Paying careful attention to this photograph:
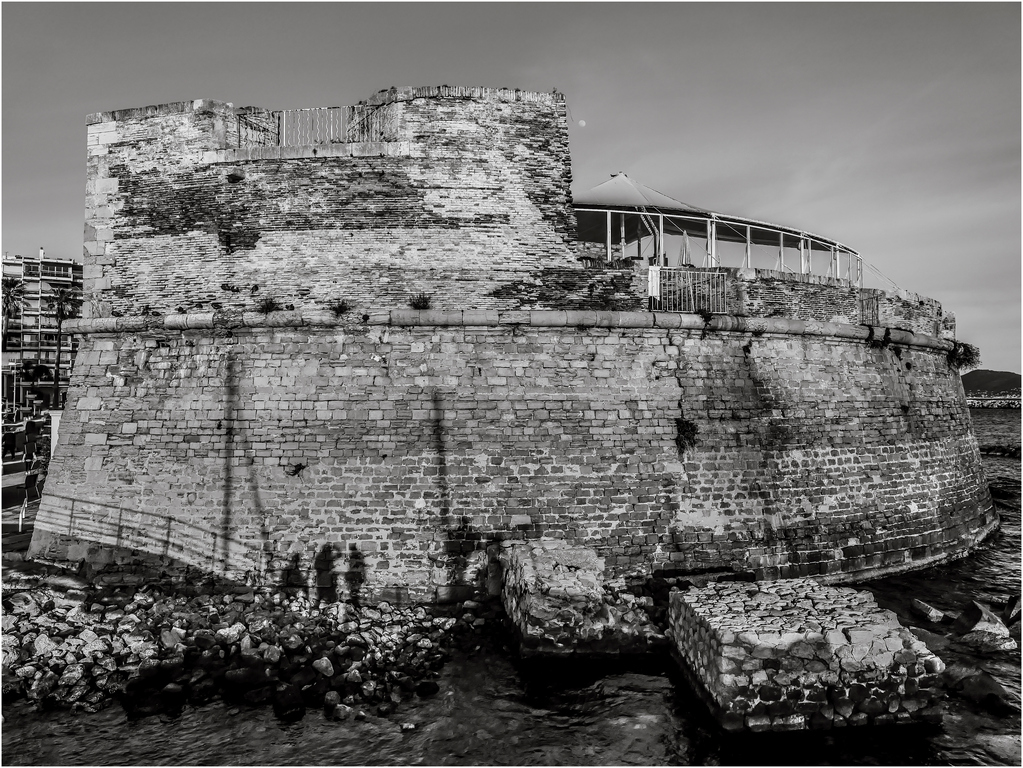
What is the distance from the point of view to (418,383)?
27.5ft

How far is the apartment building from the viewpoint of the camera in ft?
99.0

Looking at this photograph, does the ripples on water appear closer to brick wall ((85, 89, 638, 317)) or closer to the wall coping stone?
the wall coping stone

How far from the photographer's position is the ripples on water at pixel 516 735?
5301 millimetres

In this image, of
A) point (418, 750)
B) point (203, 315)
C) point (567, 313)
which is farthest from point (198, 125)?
point (418, 750)

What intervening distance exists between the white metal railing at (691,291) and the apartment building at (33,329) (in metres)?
30.9

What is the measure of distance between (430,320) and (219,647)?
4749mm

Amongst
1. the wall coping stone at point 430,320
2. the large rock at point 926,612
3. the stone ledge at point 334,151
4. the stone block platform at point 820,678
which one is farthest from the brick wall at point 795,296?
the stone ledge at point 334,151

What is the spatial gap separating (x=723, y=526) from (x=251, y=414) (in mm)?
6807

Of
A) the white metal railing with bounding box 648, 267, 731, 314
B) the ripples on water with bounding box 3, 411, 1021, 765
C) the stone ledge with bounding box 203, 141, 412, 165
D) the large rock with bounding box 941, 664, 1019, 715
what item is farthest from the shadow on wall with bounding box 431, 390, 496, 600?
the large rock with bounding box 941, 664, 1019, 715

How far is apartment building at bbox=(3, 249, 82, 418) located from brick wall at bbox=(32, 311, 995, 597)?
25.8 meters

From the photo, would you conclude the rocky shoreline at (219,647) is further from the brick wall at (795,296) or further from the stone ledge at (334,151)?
the brick wall at (795,296)

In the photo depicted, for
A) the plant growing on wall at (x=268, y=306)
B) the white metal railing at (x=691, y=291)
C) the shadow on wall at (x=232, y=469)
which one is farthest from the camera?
the white metal railing at (x=691, y=291)

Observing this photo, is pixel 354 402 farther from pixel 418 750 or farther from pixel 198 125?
pixel 198 125

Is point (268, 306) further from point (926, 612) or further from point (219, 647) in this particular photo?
point (926, 612)
